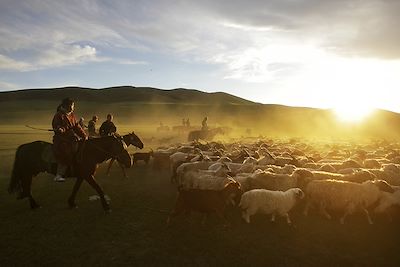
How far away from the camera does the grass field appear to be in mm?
7410

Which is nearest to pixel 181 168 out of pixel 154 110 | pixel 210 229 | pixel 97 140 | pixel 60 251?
pixel 97 140

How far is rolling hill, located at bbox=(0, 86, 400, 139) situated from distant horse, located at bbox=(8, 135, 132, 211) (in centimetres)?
4027

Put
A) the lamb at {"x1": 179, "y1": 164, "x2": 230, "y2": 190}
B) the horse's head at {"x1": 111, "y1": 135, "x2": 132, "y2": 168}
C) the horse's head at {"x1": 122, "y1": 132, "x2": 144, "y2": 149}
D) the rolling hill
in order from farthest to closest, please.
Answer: the rolling hill → the horse's head at {"x1": 122, "y1": 132, "x2": 144, "y2": 149} → the horse's head at {"x1": 111, "y1": 135, "x2": 132, "y2": 168} → the lamb at {"x1": 179, "y1": 164, "x2": 230, "y2": 190}

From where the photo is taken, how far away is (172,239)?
8398 mm

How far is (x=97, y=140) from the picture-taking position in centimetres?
1091

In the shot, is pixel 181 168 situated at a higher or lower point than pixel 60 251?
higher

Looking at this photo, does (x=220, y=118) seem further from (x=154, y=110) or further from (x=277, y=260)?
(x=277, y=260)

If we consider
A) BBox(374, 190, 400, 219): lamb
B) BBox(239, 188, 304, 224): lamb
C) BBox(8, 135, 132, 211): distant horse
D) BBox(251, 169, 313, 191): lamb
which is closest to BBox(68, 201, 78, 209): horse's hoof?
BBox(8, 135, 132, 211): distant horse

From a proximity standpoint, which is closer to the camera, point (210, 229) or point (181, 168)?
point (210, 229)

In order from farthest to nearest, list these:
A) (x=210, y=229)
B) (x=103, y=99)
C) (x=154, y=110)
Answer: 1. (x=103, y=99)
2. (x=154, y=110)
3. (x=210, y=229)

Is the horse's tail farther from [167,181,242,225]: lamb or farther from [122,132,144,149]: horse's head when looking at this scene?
[167,181,242,225]: lamb

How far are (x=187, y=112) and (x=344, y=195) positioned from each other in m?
79.2

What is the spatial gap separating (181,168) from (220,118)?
65.9 m

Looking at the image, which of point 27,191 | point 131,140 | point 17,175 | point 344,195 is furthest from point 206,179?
point 17,175
